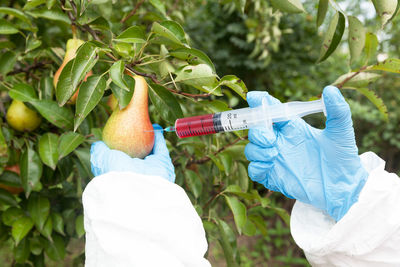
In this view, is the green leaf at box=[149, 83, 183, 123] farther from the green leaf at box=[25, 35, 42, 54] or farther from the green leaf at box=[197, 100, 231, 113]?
the green leaf at box=[25, 35, 42, 54]

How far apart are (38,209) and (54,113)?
37 centimetres

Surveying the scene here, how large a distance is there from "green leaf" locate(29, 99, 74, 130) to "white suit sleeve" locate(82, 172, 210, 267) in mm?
356

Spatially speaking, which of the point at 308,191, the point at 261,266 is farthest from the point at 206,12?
the point at 308,191

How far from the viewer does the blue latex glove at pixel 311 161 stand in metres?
0.89

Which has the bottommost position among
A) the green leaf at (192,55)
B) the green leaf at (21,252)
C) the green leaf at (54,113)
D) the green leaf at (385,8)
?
the green leaf at (21,252)

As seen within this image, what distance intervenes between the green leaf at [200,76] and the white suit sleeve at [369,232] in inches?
17.3

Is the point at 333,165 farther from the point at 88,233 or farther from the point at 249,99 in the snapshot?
the point at 88,233

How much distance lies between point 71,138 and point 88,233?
13.1 inches

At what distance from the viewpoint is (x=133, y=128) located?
34.5 inches

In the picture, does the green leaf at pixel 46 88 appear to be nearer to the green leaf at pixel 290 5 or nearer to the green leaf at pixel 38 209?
the green leaf at pixel 38 209

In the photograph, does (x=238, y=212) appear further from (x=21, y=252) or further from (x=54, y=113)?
(x=21, y=252)

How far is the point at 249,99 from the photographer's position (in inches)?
35.9

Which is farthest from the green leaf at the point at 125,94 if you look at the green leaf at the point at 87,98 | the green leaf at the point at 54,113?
the green leaf at the point at 54,113

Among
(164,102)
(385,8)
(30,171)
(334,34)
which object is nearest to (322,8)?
(334,34)
